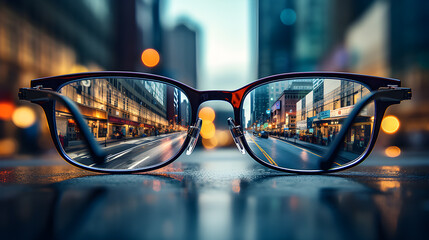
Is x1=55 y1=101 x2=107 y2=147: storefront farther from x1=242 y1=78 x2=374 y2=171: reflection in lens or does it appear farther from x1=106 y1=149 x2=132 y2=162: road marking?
x1=242 y1=78 x2=374 y2=171: reflection in lens

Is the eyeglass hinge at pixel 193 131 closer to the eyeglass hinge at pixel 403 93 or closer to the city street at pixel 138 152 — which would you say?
the city street at pixel 138 152

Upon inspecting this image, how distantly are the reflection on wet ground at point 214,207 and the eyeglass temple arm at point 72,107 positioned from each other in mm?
97

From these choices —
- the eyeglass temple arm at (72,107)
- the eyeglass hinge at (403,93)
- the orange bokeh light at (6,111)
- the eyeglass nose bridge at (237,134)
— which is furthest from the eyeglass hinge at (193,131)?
the orange bokeh light at (6,111)

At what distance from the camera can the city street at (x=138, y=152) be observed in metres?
0.70

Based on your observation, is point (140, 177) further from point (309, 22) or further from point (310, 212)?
point (309, 22)

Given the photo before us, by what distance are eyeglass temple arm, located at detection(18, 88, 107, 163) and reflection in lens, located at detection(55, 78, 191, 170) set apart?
0.01 meters

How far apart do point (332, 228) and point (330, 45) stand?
249 cm

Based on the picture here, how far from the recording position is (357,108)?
692 millimetres

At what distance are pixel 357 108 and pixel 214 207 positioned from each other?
0.61 metres

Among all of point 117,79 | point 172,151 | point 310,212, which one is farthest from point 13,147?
point 310,212

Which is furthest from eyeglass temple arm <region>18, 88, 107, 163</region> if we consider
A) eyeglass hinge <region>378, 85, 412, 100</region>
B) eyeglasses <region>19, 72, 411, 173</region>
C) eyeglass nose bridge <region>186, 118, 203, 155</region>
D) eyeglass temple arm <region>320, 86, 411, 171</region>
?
eyeglass hinge <region>378, 85, 412, 100</region>

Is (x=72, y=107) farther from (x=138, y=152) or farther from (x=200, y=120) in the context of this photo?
(x=200, y=120)

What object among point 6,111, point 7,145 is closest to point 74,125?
point 7,145

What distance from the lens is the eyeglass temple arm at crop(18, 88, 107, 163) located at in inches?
27.4
